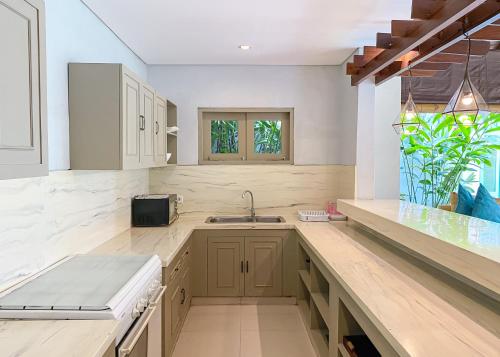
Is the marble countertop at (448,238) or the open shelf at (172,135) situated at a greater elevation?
the open shelf at (172,135)

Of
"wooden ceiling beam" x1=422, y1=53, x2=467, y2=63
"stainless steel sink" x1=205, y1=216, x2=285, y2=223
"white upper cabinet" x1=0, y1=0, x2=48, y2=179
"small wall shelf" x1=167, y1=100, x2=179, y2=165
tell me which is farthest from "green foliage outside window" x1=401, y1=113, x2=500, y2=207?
"white upper cabinet" x1=0, y1=0, x2=48, y2=179

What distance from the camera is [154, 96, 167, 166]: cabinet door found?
10.8 feet

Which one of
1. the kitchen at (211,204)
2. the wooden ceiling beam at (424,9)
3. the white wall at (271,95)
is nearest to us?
the kitchen at (211,204)

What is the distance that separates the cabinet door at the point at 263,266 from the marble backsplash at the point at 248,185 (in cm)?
59

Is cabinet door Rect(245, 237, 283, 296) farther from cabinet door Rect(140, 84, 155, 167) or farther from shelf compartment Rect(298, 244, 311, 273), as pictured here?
cabinet door Rect(140, 84, 155, 167)

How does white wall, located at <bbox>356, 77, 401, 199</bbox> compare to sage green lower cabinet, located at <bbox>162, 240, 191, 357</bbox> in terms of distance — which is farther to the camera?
white wall, located at <bbox>356, 77, 401, 199</bbox>

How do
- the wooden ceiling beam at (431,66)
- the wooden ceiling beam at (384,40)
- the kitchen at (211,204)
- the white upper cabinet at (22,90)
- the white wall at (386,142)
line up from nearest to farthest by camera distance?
the white upper cabinet at (22,90) < the kitchen at (211,204) < the wooden ceiling beam at (384,40) < the wooden ceiling beam at (431,66) < the white wall at (386,142)

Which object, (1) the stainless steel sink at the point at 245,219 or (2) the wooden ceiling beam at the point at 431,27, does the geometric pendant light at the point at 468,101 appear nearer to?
(2) the wooden ceiling beam at the point at 431,27

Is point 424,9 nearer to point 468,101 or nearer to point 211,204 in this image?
point 468,101

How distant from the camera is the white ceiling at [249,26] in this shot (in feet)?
8.23

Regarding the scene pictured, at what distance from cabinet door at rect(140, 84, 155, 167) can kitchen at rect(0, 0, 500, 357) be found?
17 millimetres

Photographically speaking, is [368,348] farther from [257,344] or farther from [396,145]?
[396,145]

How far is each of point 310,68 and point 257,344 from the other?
2845mm

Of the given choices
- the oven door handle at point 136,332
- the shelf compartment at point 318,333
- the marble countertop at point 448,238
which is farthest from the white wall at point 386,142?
the oven door handle at point 136,332
